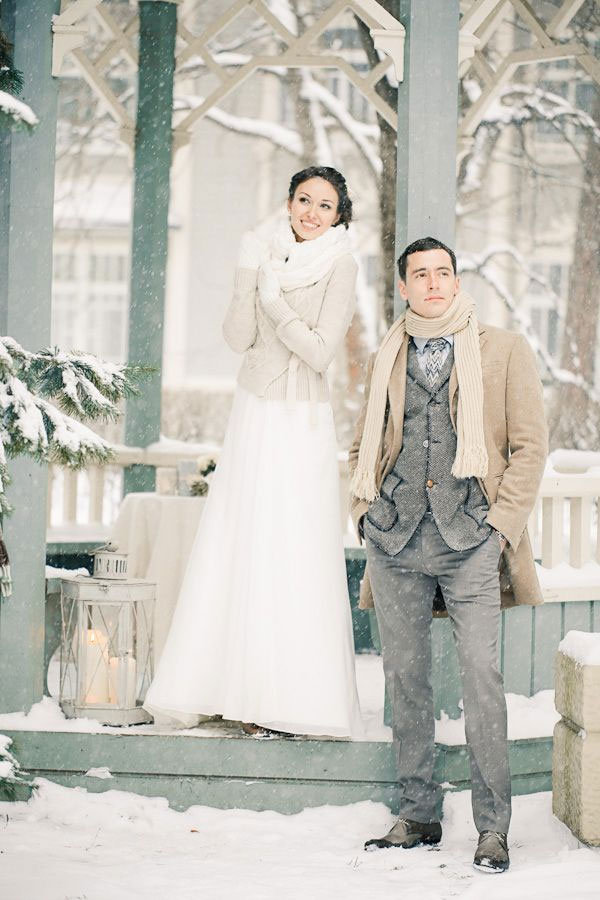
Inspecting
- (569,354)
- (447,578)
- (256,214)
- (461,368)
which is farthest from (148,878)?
(256,214)

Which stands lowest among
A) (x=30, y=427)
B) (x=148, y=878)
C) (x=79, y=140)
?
(x=148, y=878)

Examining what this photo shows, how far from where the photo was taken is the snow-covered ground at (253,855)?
172 inches

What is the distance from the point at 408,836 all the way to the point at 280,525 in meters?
1.23

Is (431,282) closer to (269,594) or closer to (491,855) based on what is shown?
(269,594)

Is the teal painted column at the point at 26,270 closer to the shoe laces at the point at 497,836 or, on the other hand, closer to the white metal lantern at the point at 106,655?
the white metal lantern at the point at 106,655

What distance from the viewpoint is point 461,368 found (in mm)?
4734

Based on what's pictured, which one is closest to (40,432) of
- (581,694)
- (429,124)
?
(581,694)

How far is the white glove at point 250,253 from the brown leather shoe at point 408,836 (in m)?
2.12

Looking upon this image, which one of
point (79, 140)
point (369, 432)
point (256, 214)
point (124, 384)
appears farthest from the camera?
point (256, 214)

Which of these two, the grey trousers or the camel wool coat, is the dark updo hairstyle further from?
the grey trousers

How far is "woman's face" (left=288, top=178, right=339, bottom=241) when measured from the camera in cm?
543

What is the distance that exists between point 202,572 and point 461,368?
4.59 ft

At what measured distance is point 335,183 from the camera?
5461 mm

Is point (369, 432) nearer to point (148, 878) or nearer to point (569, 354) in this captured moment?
point (148, 878)
